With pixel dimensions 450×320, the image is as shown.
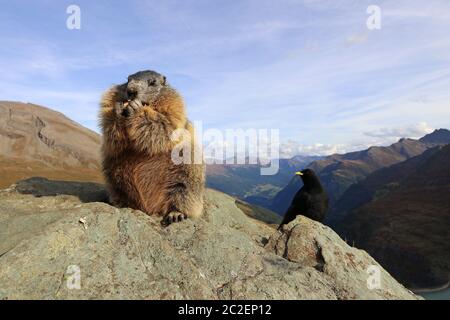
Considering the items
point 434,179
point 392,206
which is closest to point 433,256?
point 392,206

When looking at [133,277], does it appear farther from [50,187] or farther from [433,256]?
[433,256]

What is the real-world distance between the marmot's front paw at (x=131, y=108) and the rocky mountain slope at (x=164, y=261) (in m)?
2.32

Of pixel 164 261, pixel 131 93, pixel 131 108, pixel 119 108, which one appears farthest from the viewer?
pixel 131 93

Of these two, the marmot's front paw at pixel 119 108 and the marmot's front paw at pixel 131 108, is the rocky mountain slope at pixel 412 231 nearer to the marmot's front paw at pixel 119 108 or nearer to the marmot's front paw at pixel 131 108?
the marmot's front paw at pixel 131 108

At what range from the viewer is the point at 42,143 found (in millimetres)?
139750

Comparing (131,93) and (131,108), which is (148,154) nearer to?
(131,108)

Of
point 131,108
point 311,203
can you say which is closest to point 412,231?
point 311,203

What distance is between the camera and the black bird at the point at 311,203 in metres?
16.1

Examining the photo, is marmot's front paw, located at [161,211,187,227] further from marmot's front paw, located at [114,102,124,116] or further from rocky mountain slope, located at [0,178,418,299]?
marmot's front paw, located at [114,102,124,116]

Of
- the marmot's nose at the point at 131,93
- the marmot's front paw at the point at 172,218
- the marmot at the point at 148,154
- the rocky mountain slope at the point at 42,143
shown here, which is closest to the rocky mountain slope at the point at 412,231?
the marmot at the point at 148,154

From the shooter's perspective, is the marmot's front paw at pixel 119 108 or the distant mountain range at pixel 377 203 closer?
the marmot's front paw at pixel 119 108

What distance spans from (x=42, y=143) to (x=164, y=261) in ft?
495

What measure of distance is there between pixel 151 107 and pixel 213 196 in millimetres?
4118

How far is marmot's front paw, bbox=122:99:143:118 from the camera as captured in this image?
868 centimetres
